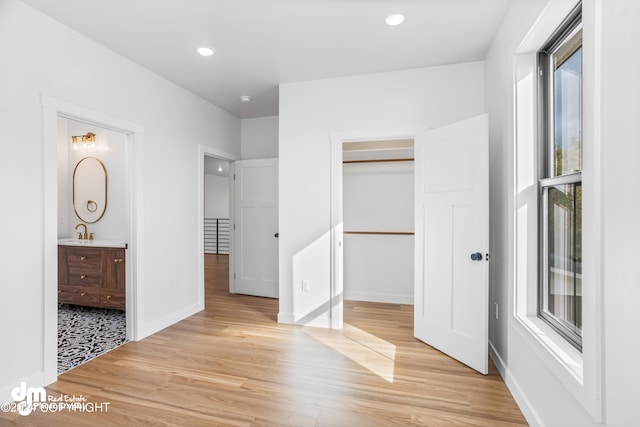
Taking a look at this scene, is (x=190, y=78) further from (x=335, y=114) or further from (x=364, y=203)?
(x=364, y=203)

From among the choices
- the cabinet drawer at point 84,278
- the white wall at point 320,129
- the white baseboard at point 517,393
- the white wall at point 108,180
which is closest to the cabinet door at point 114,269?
the cabinet drawer at point 84,278

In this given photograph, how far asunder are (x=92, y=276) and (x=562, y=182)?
15.3 feet

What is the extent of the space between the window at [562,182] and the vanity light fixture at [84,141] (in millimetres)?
5101

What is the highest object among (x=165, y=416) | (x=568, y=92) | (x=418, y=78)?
(x=418, y=78)

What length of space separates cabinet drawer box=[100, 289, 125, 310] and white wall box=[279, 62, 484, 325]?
187 centimetres

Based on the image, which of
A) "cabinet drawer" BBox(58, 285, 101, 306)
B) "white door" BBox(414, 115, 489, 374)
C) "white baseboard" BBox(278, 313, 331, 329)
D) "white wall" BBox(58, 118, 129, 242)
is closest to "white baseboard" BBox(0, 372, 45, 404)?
"cabinet drawer" BBox(58, 285, 101, 306)

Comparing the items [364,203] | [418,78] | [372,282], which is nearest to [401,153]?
[364,203]

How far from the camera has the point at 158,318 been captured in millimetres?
3516

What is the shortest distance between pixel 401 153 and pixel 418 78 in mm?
1156

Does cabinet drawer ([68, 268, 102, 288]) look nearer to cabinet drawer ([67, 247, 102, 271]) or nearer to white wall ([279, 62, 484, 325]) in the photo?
cabinet drawer ([67, 247, 102, 271])

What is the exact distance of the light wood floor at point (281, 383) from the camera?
79.0 inches

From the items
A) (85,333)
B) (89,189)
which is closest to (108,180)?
(89,189)

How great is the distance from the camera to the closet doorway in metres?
4.41
